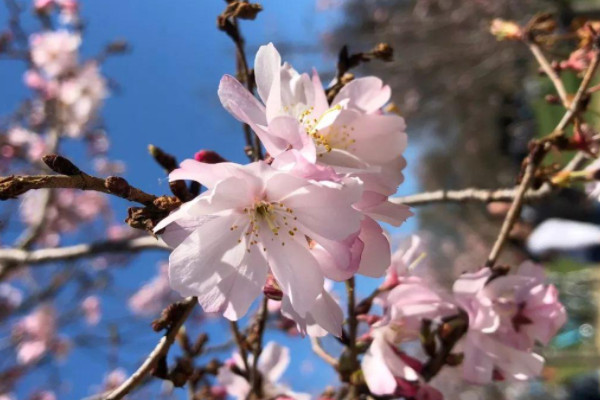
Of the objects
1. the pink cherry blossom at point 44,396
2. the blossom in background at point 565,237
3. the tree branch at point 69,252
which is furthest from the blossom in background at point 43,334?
the blossom in background at point 565,237

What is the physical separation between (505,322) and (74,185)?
2.12 ft

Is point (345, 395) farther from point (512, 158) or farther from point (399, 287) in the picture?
point (512, 158)

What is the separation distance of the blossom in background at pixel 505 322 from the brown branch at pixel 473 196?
0.65 feet

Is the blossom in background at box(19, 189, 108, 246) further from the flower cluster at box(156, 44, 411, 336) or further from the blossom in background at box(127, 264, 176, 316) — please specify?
the flower cluster at box(156, 44, 411, 336)

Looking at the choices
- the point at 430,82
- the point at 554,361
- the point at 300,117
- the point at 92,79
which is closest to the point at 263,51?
the point at 300,117

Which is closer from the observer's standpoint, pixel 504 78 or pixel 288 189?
pixel 288 189

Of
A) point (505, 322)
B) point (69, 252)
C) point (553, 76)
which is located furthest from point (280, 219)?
point (69, 252)

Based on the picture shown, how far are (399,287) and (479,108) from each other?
6.60 m

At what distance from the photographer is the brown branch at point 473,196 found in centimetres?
98

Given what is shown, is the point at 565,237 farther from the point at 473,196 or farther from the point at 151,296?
the point at 151,296

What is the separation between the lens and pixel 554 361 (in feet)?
9.73

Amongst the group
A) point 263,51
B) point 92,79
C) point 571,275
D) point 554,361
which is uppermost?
point 92,79

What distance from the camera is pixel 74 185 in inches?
18.6

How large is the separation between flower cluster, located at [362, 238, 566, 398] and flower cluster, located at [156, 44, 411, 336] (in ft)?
0.67
